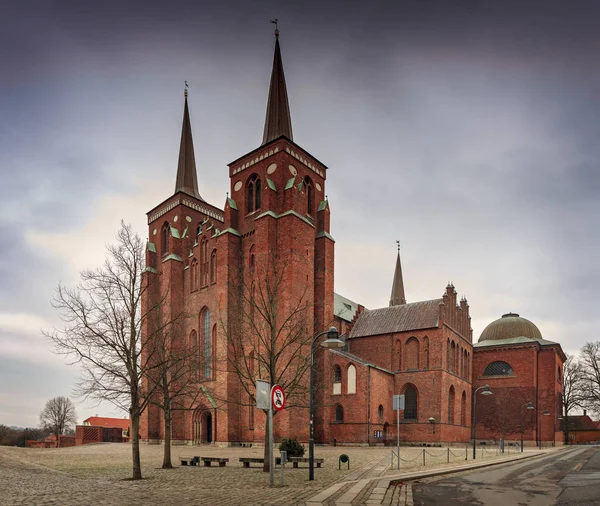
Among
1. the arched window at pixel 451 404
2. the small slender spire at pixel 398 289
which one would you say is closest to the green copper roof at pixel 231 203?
the arched window at pixel 451 404

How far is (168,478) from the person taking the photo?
17.9 m

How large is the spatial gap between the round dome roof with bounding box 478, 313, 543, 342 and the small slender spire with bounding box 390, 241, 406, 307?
1401 centimetres

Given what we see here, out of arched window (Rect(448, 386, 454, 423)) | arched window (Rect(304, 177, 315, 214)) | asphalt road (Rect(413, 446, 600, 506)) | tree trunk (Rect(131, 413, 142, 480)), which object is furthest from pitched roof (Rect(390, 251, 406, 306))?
tree trunk (Rect(131, 413, 142, 480))

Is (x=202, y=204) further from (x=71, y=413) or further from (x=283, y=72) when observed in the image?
(x=71, y=413)

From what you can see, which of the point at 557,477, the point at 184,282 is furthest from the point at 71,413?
the point at 557,477

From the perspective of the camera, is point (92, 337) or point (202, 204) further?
point (202, 204)

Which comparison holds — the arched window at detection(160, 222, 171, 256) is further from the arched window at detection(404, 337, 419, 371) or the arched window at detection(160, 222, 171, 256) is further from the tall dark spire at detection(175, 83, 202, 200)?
the arched window at detection(404, 337, 419, 371)

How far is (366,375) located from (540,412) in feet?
79.4

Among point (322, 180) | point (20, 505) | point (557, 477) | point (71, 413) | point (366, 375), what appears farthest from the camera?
point (71, 413)

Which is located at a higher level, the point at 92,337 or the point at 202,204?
the point at 202,204

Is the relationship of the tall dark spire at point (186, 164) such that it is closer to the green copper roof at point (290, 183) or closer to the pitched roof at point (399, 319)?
the green copper roof at point (290, 183)

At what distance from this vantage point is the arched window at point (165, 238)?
54.7 metres

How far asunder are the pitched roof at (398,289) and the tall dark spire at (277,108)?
37809mm

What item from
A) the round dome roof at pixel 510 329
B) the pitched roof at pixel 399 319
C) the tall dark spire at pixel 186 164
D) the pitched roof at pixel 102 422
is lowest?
the pitched roof at pixel 102 422
